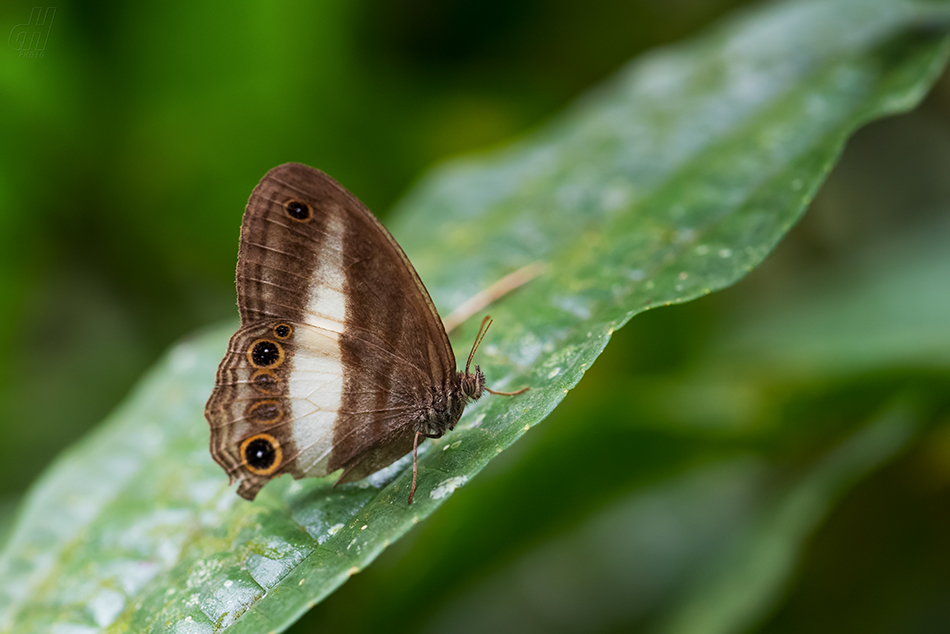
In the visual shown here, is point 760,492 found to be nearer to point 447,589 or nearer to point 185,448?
point 447,589

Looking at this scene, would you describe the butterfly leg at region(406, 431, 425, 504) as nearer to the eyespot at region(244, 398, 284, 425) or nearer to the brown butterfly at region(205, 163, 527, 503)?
the brown butterfly at region(205, 163, 527, 503)

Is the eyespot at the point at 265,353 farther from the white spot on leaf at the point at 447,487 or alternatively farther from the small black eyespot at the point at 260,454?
the white spot on leaf at the point at 447,487

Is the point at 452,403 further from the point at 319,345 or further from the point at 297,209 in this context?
the point at 297,209

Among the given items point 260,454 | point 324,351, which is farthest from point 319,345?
point 260,454

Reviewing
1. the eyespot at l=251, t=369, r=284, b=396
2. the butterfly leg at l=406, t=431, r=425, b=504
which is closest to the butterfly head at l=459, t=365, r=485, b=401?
the butterfly leg at l=406, t=431, r=425, b=504

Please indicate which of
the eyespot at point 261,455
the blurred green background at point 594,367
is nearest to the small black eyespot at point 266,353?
the eyespot at point 261,455

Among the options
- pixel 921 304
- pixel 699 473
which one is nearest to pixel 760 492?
pixel 699 473
